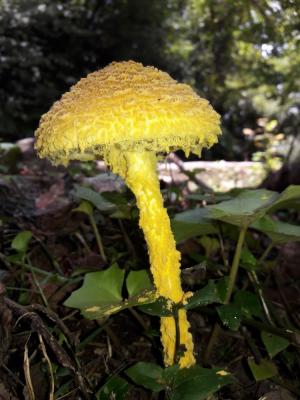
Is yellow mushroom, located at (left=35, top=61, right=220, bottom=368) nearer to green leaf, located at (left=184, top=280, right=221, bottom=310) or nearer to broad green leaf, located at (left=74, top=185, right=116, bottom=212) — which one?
green leaf, located at (left=184, top=280, right=221, bottom=310)

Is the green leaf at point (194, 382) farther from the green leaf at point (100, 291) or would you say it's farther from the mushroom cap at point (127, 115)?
the mushroom cap at point (127, 115)

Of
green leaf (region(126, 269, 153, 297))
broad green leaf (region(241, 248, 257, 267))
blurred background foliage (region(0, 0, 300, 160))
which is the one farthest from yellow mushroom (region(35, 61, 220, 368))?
blurred background foliage (region(0, 0, 300, 160))

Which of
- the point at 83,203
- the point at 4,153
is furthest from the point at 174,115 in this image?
the point at 4,153

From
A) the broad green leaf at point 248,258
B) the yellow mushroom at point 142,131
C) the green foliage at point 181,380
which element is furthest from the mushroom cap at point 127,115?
the green foliage at point 181,380

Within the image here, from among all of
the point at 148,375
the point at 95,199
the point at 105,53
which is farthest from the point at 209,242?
the point at 105,53

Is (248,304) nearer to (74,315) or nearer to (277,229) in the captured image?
(277,229)

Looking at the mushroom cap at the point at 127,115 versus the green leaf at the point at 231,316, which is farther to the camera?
the green leaf at the point at 231,316

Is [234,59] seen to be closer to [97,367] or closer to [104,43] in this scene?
[104,43]
